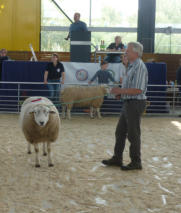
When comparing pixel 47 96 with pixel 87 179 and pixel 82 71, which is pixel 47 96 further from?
pixel 87 179

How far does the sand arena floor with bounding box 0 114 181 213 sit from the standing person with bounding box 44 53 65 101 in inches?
107

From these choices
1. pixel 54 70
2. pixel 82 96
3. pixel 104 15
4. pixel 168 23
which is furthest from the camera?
pixel 104 15

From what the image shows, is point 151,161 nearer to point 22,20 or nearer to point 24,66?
point 24,66

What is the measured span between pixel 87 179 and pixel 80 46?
20.2 ft

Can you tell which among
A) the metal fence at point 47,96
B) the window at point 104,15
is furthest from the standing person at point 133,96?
the window at point 104,15

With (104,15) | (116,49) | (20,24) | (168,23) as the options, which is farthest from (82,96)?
(168,23)

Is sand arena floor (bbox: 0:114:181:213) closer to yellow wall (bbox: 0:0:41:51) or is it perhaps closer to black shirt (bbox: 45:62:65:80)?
black shirt (bbox: 45:62:65:80)

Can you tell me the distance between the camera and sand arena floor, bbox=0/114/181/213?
3270 millimetres

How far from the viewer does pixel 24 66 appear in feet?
31.9

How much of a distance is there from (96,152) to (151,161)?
A: 0.92m

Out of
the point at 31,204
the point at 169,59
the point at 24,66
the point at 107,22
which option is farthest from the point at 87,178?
the point at 107,22

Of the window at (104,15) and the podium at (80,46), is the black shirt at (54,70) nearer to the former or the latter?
the podium at (80,46)

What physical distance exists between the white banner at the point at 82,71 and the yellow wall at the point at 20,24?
4409mm

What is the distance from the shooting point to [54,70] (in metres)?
9.18
